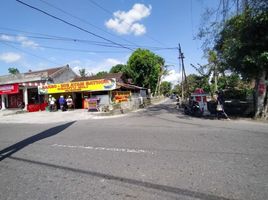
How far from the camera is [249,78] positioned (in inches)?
583

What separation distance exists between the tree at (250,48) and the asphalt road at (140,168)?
5884 mm

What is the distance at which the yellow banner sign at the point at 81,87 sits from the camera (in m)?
23.8

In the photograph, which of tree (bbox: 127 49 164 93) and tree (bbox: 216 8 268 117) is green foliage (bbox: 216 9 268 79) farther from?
tree (bbox: 127 49 164 93)

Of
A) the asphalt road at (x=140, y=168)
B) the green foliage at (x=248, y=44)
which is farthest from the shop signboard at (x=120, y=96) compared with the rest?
the asphalt road at (x=140, y=168)

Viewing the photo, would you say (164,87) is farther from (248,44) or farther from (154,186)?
(154,186)

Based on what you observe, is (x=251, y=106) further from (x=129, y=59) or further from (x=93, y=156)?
(x=129, y=59)

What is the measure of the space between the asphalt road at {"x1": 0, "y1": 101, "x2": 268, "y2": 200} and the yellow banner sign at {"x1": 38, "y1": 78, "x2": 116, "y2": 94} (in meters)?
15.5

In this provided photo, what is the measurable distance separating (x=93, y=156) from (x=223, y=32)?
41.2ft

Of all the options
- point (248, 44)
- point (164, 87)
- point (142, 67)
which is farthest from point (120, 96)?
point (164, 87)

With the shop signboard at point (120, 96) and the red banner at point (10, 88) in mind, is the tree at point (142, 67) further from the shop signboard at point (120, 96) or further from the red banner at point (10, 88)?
the red banner at point (10, 88)

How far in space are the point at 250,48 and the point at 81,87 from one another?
1718cm

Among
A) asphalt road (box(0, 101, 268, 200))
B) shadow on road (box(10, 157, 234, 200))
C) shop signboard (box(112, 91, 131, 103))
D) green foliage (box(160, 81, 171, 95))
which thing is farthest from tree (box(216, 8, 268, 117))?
green foliage (box(160, 81, 171, 95))

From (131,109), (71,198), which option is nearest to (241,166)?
(71,198)

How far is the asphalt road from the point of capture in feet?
13.3
